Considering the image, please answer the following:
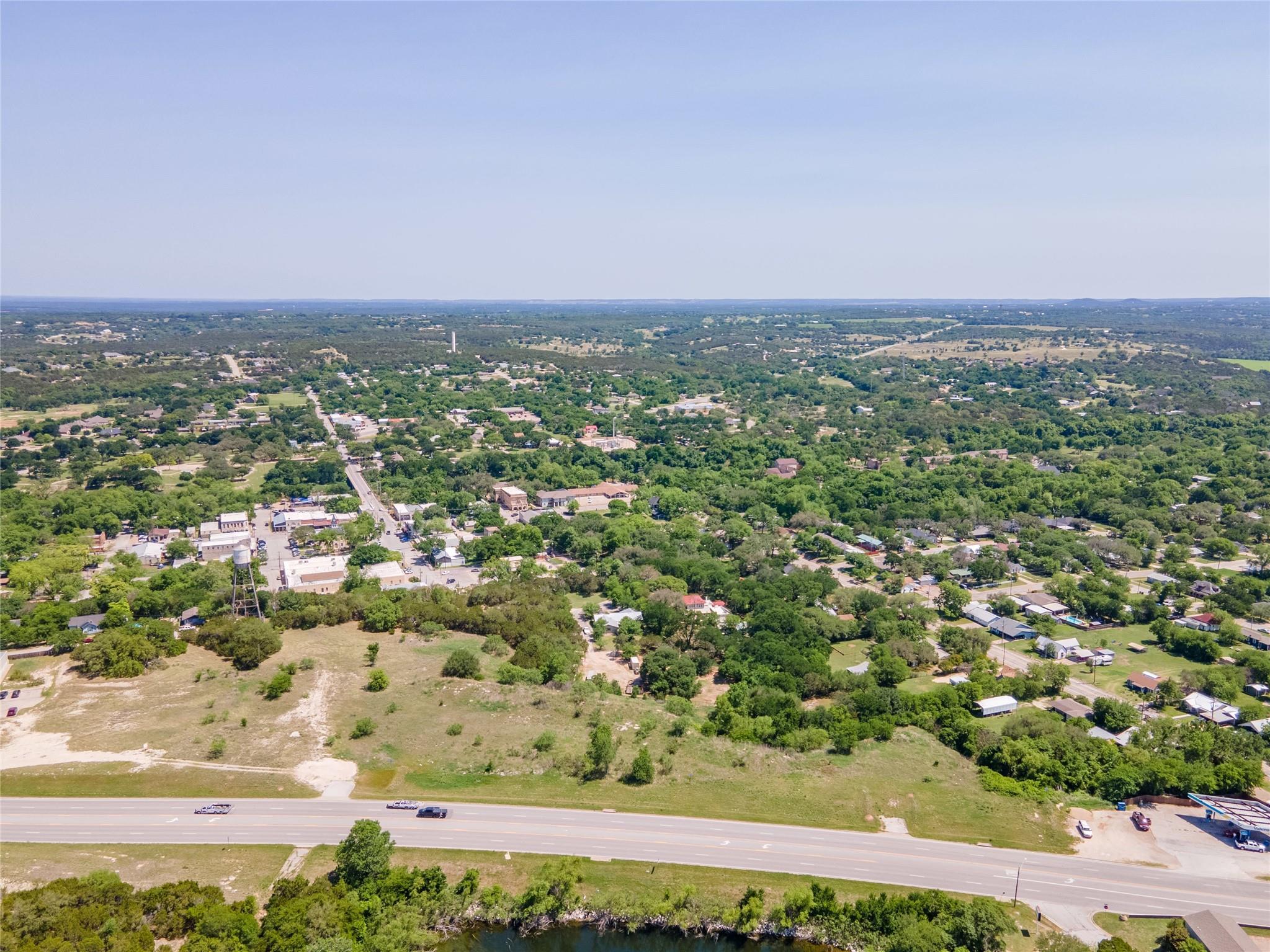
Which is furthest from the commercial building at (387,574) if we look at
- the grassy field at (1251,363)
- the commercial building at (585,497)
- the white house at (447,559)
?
the grassy field at (1251,363)

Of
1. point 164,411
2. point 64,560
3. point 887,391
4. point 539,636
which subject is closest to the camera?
point 539,636

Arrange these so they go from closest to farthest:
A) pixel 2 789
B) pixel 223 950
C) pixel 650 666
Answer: pixel 223 950 < pixel 2 789 < pixel 650 666

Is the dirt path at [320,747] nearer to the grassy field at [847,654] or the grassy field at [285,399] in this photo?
the grassy field at [847,654]

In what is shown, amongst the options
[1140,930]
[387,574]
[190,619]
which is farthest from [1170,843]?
[190,619]

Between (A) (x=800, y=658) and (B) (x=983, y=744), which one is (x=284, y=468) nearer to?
(A) (x=800, y=658)

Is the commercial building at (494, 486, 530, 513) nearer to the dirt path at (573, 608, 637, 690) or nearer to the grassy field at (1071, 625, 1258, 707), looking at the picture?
the dirt path at (573, 608, 637, 690)

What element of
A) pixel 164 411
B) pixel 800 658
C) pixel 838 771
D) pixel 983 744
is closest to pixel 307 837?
pixel 838 771

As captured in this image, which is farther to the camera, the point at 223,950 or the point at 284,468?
the point at 284,468

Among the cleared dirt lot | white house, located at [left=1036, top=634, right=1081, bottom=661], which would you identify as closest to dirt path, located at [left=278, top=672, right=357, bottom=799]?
the cleared dirt lot
